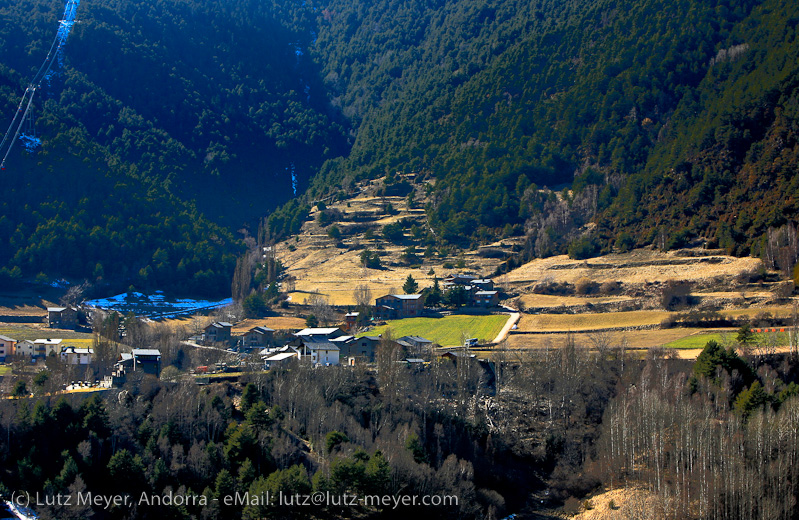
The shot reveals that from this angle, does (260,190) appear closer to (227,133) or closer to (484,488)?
(227,133)

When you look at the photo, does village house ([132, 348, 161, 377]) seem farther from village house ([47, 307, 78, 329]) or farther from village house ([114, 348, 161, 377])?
village house ([47, 307, 78, 329])

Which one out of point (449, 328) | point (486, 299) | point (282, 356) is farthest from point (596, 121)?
point (282, 356)

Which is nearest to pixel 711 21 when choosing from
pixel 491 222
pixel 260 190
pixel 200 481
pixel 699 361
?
pixel 491 222

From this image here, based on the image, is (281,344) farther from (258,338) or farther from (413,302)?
(413,302)

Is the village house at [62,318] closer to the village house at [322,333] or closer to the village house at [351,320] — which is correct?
the village house at [322,333]

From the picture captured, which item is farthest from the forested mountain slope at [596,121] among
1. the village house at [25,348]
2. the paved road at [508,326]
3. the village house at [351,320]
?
the village house at [25,348]
